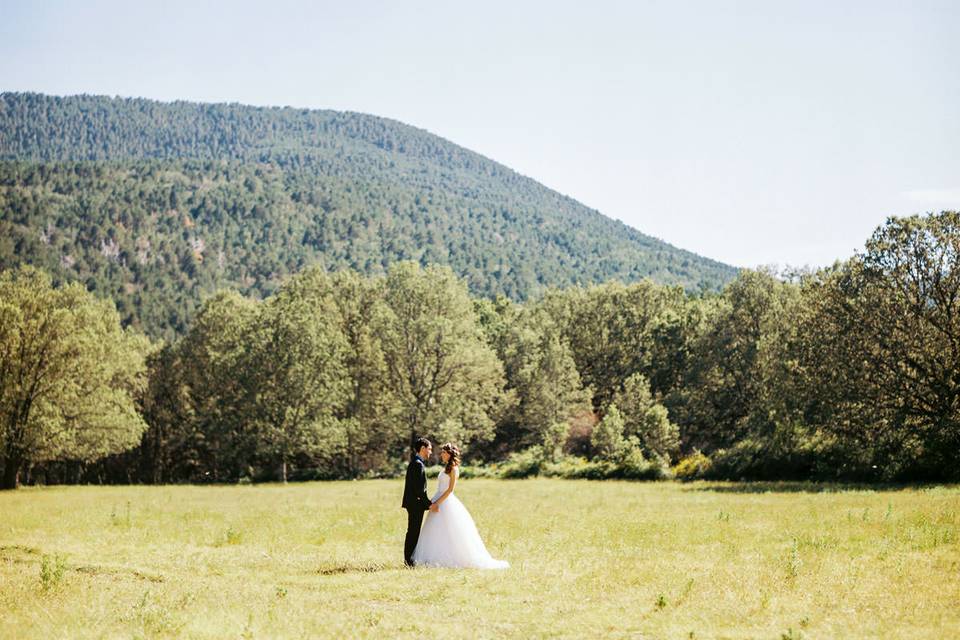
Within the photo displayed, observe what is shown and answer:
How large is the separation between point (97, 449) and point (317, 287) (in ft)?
82.8

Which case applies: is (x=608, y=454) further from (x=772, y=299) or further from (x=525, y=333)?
(x=525, y=333)

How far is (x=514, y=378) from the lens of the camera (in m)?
77.1

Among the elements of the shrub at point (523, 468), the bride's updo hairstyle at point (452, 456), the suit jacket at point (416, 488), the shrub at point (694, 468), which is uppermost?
the bride's updo hairstyle at point (452, 456)

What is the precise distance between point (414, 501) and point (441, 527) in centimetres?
81

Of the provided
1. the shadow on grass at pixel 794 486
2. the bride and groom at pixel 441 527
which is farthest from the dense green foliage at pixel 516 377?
the bride and groom at pixel 441 527

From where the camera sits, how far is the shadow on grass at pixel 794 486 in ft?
111

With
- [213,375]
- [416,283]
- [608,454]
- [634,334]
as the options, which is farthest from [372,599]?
[634,334]

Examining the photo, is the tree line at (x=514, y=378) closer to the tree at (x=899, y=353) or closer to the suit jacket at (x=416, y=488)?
the tree at (x=899, y=353)

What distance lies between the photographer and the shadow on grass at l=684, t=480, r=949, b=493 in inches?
1327

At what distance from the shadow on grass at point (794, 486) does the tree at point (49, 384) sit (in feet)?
134

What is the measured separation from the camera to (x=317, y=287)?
74.9m

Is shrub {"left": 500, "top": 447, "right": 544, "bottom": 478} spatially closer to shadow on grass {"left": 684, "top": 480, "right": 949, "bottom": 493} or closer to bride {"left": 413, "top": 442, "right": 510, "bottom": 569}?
shadow on grass {"left": 684, "top": 480, "right": 949, "bottom": 493}

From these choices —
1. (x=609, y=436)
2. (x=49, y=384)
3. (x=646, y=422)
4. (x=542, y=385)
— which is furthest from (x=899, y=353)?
(x=49, y=384)

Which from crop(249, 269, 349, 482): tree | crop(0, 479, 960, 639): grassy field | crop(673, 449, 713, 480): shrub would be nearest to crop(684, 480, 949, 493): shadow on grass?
crop(0, 479, 960, 639): grassy field
